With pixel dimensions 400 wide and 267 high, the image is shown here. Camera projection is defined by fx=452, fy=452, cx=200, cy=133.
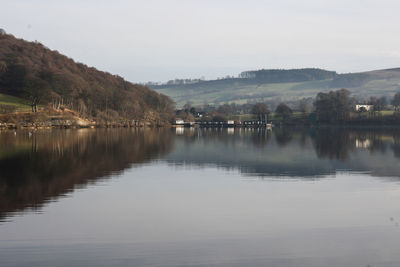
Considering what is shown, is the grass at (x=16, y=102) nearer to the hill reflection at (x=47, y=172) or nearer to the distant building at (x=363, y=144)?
the hill reflection at (x=47, y=172)

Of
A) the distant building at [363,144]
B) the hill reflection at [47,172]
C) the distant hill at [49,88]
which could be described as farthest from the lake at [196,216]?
the distant hill at [49,88]

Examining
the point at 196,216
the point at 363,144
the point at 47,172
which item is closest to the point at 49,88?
the point at 363,144

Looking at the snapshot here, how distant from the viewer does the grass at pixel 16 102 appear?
15100 cm

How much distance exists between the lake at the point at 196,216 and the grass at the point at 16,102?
120m

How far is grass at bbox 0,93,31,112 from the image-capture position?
15100 cm

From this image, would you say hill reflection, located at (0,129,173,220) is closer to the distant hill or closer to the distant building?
the distant building

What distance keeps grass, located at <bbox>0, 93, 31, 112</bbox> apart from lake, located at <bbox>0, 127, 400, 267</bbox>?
120 m

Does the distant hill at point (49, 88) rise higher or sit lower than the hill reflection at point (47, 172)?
higher

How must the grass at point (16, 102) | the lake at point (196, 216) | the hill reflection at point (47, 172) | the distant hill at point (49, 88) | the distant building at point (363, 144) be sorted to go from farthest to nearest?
the distant hill at point (49, 88) → the grass at point (16, 102) → the distant building at point (363, 144) → the hill reflection at point (47, 172) → the lake at point (196, 216)

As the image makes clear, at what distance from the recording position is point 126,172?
37594 mm

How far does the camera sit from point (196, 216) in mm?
21562

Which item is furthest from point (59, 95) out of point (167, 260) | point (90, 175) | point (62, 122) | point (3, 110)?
point (167, 260)

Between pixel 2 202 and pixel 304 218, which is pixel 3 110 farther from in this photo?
pixel 304 218

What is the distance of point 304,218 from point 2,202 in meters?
15.5
